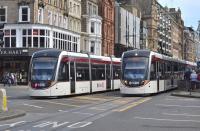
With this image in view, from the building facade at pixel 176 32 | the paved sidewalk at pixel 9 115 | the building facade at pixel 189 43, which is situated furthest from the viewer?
the building facade at pixel 189 43

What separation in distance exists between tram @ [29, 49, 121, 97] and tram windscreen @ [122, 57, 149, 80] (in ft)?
10.4

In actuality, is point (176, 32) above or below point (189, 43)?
above

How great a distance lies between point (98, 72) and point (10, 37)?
26426mm

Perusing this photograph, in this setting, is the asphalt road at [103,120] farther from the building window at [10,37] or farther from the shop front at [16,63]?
the building window at [10,37]

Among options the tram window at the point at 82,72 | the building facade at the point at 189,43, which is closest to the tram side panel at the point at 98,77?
the tram window at the point at 82,72

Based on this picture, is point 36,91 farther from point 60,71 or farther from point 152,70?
point 152,70

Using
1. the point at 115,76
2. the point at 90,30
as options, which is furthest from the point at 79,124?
the point at 90,30

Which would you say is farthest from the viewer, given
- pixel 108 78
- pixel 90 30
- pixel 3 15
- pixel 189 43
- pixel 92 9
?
pixel 189 43

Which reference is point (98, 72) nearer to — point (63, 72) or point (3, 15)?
point (63, 72)

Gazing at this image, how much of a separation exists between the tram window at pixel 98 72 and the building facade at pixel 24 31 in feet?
73.7

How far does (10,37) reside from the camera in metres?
65.9

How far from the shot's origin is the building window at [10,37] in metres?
65.4

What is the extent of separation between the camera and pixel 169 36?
15150cm

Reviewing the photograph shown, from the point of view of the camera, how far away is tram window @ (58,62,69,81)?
3376cm
